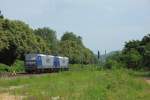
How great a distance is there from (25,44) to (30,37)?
4.57m

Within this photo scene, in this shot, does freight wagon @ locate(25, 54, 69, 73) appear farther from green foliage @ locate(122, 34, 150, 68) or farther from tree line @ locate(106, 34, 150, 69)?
green foliage @ locate(122, 34, 150, 68)

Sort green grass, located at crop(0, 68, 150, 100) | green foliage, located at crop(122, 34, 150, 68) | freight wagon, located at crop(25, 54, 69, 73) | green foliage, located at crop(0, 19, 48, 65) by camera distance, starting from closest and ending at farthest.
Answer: green grass, located at crop(0, 68, 150, 100) → freight wagon, located at crop(25, 54, 69, 73) → green foliage, located at crop(122, 34, 150, 68) → green foliage, located at crop(0, 19, 48, 65)

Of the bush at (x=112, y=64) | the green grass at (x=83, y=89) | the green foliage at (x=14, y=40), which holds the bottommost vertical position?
the green grass at (x=83, y=89)

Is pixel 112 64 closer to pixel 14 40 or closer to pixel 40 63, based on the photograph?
pixel 40 63

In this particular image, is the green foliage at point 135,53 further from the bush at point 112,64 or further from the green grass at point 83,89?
the green grass at point 83,89

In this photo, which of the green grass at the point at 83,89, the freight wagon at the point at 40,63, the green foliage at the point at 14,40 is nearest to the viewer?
the green grass at the point at 83,89

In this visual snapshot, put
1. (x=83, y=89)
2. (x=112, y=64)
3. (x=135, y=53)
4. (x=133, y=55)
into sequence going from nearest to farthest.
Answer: (x=83, y=89)
(x=112, y=64)
(x=133, y=55)
(x=135, y=53)

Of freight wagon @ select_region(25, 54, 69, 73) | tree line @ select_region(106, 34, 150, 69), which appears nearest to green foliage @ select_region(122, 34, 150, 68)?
tree line @ select_region(106, 34, 150, 69)

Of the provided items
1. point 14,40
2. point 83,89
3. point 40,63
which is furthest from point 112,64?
point 83,89

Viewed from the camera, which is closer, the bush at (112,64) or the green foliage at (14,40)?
the bush at (112,64)

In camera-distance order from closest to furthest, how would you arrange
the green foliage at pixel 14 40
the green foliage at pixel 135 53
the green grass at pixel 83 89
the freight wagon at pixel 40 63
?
the green grass at pixel 83 89 < the freight wagon at pixel 40 63 < the green foliage at pixel 135 53 < the green foliage at pixel 14 40

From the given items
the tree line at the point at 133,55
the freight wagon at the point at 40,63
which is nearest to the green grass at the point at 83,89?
the freight wagon at the point at 40,63

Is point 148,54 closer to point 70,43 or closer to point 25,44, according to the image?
point 25,44

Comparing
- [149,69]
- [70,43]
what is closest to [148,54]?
[149,69]
